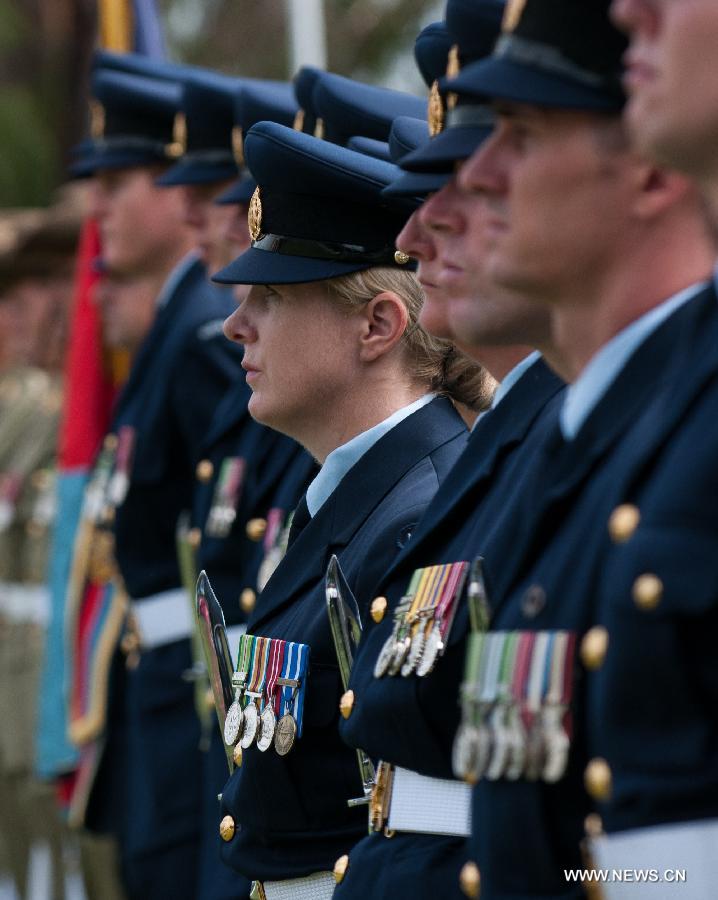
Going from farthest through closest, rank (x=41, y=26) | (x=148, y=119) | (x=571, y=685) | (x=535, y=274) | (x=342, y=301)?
1. (x=41, y=26)
2. (x=148, y=119)
3. (x=342, y=301)
4. (x=535, y=274)
5. (x=571, y=685)

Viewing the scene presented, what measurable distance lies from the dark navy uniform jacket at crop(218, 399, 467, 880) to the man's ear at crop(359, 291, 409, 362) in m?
0.19

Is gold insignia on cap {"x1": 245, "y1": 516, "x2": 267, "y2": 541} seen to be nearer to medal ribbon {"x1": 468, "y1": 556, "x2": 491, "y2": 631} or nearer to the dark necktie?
the dark necktie

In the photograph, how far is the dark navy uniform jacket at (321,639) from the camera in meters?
3.46

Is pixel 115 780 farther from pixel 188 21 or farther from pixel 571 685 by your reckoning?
pixel 188 21

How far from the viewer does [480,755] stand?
2447mm

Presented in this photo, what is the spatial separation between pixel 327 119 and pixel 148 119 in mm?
2354

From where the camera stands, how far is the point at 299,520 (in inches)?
152

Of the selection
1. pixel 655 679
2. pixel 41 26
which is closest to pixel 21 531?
pixel 655 679

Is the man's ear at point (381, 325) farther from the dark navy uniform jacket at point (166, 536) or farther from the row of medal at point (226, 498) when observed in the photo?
the dark navy uniform jacket at point (166, 536)

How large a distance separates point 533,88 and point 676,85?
0.93 feet

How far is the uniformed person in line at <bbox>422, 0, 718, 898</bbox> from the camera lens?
2.17 m

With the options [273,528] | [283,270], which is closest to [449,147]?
[283,270]

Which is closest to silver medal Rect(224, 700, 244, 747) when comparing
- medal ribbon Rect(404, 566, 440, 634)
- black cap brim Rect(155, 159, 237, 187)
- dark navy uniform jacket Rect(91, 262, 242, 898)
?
medal ribbon Rect(404, 566, 440, 634)

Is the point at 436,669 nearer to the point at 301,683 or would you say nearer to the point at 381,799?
the point at 381,799
